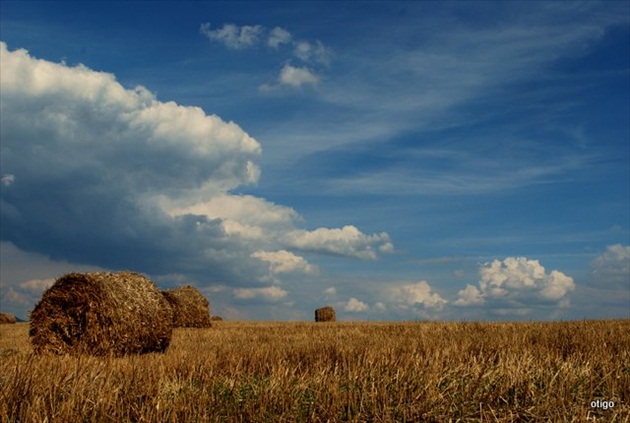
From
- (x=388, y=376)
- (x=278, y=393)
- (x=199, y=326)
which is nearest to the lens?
(x=278, y=393)

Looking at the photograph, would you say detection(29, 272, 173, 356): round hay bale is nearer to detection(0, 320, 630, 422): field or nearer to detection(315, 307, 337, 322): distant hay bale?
detection(0, 320, 630, 422): field

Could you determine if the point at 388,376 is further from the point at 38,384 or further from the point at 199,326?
the point at 199,326

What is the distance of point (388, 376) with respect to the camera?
6.47 metres

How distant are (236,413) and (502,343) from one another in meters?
6.63

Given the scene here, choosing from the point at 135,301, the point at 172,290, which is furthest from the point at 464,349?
the point at 172,290

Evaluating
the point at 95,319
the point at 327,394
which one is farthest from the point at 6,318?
the point at 327,394

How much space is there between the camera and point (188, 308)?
926 inches

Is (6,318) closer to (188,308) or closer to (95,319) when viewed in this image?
(188,308)

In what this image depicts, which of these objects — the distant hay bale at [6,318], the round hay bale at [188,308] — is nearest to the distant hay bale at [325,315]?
the round hay bale at [188,308]

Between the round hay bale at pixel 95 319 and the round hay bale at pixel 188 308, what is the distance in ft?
30.9


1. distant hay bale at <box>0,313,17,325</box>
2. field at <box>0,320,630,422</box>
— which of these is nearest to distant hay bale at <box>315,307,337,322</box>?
distant hay bale at <box>0,313,17,325</box>

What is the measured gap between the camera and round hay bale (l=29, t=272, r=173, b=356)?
12.8 metres

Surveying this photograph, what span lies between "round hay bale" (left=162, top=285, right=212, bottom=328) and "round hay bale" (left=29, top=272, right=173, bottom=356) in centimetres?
942

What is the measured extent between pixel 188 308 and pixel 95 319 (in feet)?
35.3
